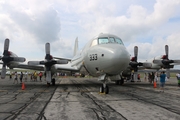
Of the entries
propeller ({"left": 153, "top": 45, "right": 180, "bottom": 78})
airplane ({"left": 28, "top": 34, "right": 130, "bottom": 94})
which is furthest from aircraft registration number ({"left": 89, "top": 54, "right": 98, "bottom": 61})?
propeller ({"left": 153, "top": 45, "right": 180, "bottom": 78})

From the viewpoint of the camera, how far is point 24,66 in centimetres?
1992

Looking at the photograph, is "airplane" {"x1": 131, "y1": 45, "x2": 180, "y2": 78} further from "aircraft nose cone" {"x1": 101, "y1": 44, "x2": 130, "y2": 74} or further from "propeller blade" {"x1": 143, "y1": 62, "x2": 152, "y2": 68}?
"aircraft nose cone" {"x1": 101, "y1": 44, "x2": 130, "y2": 74}

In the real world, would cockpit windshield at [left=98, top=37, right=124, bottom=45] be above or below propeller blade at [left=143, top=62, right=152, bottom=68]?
above

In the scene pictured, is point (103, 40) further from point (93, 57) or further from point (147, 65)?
point (147, 65)

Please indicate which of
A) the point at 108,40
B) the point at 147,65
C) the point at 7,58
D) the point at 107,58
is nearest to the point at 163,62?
the point at 147,65

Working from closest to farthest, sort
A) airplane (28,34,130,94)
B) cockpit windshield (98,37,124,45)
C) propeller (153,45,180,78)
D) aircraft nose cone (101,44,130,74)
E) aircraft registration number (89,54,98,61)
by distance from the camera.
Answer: aircraft nose cone (101,44,130,74)
airplane (28,34,130,94)
aircraft registration number (89,54,98,61)
cockpit windshield (98,37,124,45)
propeller (153,45,180,78)

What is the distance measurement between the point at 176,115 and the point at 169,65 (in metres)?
16.0

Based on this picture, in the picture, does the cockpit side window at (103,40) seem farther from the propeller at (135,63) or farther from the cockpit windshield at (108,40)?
the propeller at (135,63)

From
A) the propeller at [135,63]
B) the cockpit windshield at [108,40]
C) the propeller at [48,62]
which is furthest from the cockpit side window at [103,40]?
the propeller at [135,63]

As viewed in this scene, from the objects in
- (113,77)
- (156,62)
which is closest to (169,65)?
(156,62)

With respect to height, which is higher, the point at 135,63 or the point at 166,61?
the point at 166,61

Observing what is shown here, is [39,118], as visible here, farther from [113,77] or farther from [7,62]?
[7,62]

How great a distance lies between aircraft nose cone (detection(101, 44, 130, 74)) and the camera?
1052 cm

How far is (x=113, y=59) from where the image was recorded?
10.5 m
